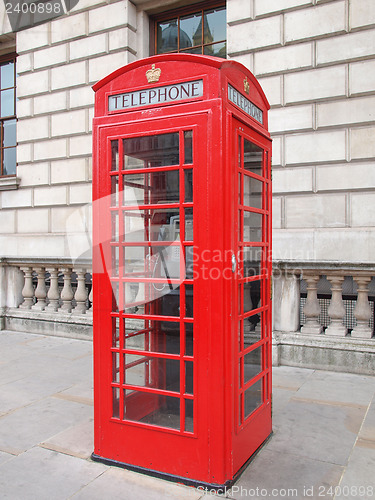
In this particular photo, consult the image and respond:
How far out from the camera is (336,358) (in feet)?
16.7

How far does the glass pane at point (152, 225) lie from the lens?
2933 mm

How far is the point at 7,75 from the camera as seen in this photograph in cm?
1060

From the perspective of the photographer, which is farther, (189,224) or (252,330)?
(252,330)

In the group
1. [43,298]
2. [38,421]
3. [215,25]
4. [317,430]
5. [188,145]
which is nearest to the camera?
[188,145]

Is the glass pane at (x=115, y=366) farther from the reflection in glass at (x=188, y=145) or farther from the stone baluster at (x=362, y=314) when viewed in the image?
the stone baluster at (x=362, y=314)

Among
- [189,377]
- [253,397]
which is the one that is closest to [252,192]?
[189,377]

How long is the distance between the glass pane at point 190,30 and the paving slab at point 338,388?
638 centimetres

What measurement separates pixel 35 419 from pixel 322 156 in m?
5.51

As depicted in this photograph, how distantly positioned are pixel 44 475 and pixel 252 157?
8.14 feet

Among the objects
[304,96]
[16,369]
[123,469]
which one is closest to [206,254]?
[123,469]

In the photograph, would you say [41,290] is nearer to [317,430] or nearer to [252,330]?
[252,330]

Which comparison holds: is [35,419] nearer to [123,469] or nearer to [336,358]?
[123,469]

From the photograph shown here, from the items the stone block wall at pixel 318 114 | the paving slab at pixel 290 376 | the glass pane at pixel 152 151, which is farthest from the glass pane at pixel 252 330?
the stone block wall at pixel 318 114

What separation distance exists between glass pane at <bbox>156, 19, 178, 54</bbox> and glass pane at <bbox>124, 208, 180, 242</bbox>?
6.43 metres
